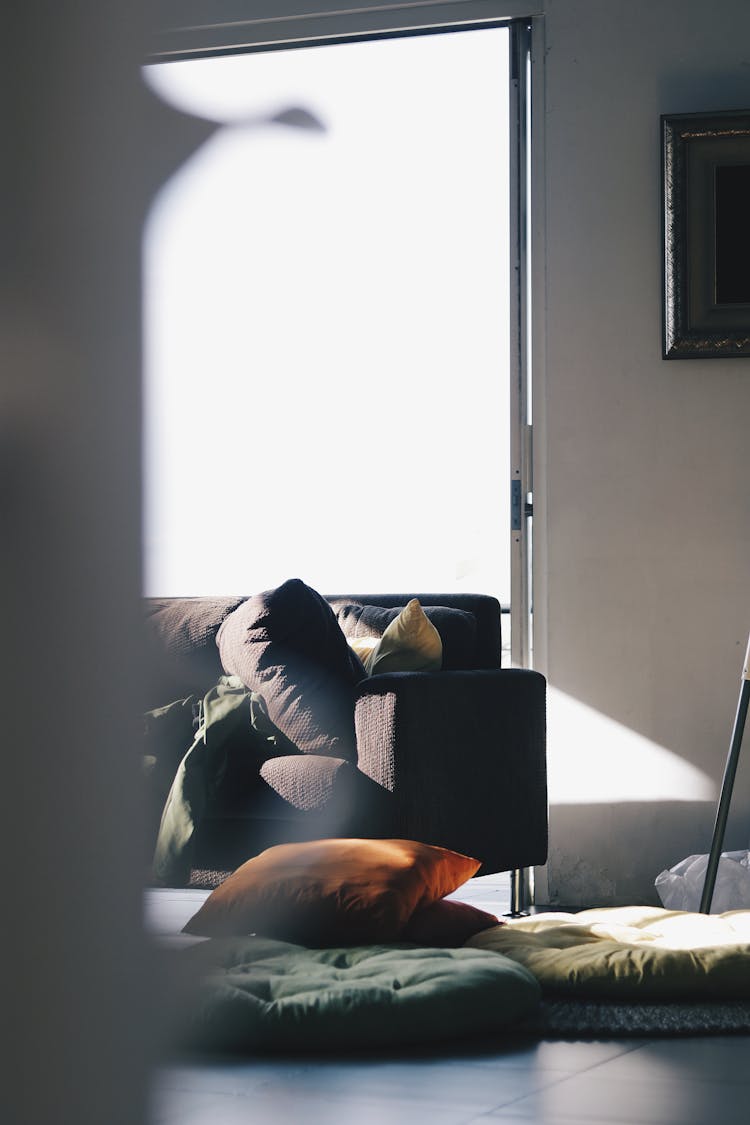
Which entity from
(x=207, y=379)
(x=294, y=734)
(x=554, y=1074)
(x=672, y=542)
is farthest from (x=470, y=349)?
(x=207, y=379)

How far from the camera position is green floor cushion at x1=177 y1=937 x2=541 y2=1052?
5.74ft

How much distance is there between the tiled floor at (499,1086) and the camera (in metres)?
1.45

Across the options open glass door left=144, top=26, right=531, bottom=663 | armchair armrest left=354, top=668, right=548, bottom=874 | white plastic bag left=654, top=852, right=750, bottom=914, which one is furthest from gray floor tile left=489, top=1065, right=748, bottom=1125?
open glass door left=144, top=26, right=531, bottom=663

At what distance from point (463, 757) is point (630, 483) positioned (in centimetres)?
120

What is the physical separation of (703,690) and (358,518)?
137 cm

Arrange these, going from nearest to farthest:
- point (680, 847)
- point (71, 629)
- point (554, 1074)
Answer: point (71, 629) < point (554, 1074) < point (680, 847)

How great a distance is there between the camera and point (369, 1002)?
5.81ft

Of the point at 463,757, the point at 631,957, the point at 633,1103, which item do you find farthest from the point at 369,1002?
the point at 463,757

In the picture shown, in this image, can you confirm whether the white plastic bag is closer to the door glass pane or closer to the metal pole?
the metal pole

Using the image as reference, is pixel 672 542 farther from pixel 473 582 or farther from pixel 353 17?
pixel 353 17

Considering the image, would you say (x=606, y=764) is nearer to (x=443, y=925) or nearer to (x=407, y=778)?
(x=407, y=778)

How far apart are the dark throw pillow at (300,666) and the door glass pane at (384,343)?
901 mm

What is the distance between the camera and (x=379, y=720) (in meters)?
2.80

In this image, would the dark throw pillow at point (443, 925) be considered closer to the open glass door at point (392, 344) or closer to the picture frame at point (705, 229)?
the open glass door at point (392, 344)
